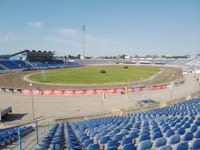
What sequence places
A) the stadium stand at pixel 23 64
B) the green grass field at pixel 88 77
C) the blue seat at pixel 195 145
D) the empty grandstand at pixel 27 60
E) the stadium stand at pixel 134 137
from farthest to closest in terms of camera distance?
the stadium stand at pixel 23 64 < the empty grandstand at pixel 27 60 < the green grass field at pixel 88 77 < the stadium stand at pixel 134 137 < the blue seat at pixel 195 145

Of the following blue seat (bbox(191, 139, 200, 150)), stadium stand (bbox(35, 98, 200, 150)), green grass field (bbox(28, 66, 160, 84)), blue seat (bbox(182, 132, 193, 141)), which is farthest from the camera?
green grass field (bbox(28, 66, 160, 84))

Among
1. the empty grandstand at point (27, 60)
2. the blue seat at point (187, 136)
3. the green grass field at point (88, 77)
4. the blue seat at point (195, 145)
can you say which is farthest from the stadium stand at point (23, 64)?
the blue seat at point (195, 145)

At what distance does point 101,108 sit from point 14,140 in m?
13.6

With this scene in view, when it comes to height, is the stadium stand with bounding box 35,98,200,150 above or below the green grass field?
below

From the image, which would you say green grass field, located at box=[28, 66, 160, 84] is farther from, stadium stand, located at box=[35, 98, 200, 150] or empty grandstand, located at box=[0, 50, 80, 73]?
stadium stand, located at box=[35, 98, 200, 150]

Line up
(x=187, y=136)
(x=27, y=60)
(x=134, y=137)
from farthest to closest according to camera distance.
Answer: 1. (x=27, y=60)
2. (x=134, y=137)
3. (x=187, y=136)

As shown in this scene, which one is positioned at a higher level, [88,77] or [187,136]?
[88,77]

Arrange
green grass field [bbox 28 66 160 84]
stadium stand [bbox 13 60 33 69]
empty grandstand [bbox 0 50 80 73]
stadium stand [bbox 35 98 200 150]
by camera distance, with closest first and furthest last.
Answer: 1. stadium stand [bbox 35 98 200 150]
2. green grass field [bbox 28 66 160 84]
3. empty grandstand [bbox 0 50 80 73]
4. stadium stand [bbox 13 60 33 69]

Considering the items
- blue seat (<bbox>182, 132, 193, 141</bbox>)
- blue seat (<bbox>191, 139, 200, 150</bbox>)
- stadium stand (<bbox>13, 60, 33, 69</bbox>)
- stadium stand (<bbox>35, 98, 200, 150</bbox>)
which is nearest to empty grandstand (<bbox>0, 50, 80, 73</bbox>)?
stadium stand (<bbox>13, 60, 33, 69</bbox>)

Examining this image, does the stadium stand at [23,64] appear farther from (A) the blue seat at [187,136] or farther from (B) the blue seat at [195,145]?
(B) the blue seat at [195,145]

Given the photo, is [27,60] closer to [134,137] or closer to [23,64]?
[23,64]

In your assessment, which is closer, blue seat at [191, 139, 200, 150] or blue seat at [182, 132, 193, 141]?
blue seat at [191, 139, 200, 150]

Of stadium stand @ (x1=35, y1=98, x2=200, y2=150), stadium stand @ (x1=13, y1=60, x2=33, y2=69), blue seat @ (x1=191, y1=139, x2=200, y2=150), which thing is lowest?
stadium stand @ (x1=35, y1=98, x2=200, y2=150)

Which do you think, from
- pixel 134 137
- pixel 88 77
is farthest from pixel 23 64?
pixel 134 137
